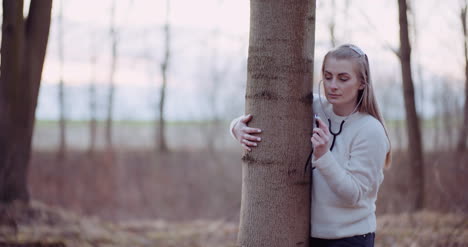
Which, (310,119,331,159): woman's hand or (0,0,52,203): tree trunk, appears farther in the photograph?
(0,0,52,203): tree trunk

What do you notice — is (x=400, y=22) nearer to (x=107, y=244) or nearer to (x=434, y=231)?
(x=434, y=231)

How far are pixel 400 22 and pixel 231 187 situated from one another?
1009cm

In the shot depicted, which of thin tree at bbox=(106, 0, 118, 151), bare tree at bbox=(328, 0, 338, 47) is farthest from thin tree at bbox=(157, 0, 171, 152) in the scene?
→ bare tree at bbox=(328, 0, 338, 47)

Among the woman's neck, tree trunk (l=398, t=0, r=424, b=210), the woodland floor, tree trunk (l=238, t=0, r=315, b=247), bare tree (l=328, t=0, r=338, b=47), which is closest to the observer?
tree trunk (l=238, t=0, r=315, b=247)

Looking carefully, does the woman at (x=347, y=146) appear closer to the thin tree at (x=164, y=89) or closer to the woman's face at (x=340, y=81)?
the woman's face at (x=340, y=81)

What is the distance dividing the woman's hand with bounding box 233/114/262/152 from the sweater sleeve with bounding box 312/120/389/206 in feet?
0.95

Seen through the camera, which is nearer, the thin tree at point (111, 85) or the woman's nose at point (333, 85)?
the woman's nose at point (333, 85)

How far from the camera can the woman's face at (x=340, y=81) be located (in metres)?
2.42

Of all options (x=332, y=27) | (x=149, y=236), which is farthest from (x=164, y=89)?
(x=149, y=236)

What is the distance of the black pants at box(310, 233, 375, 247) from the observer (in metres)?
2.42

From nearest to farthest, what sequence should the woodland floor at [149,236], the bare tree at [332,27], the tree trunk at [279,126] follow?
the tree trunk at [279,126] → the woodland floor at [149,236] → the bare tree at [332,27]

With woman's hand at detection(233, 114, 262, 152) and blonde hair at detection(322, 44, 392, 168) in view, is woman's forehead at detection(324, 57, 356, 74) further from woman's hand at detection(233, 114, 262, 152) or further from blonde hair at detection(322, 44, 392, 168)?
woman's hand at detection(233, 114, 262, 152)

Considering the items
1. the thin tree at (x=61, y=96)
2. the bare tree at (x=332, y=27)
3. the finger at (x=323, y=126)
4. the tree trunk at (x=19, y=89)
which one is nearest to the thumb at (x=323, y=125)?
the finger at (x=323, y=126)

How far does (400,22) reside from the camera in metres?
8.03
